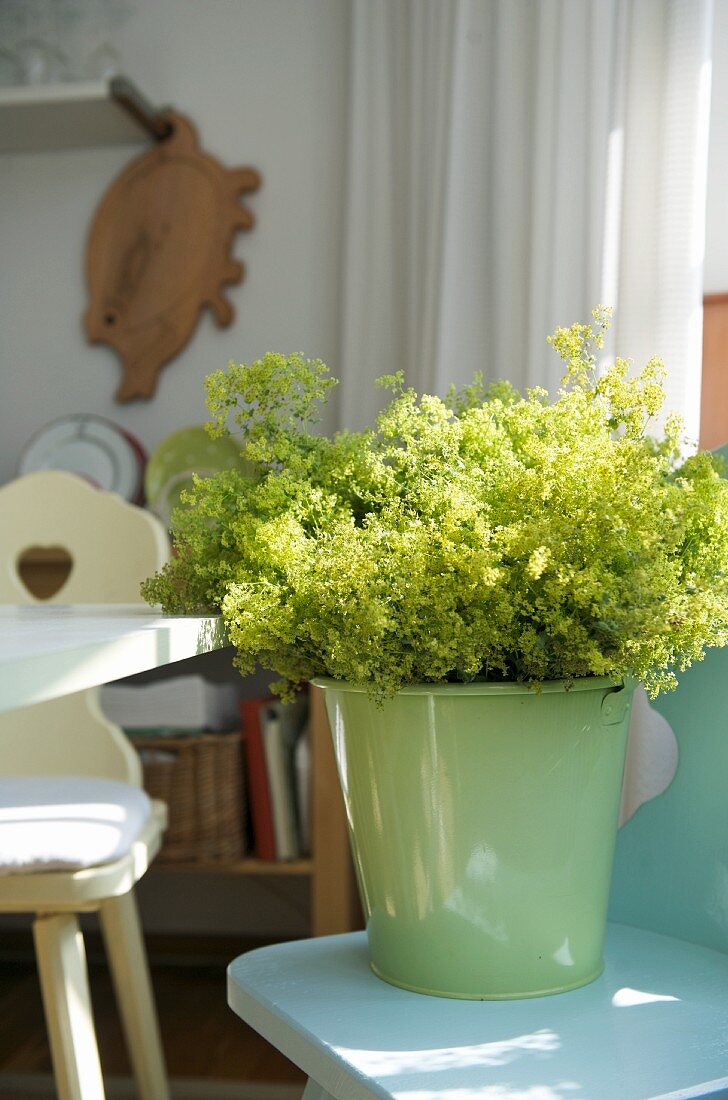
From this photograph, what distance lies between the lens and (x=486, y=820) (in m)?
0.51

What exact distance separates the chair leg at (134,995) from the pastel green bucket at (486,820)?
2.86 ft

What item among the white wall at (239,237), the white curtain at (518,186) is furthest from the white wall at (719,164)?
the white wall at (239,237)

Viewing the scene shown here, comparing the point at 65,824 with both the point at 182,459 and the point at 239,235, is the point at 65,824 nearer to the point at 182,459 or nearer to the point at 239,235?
the point at 182,459

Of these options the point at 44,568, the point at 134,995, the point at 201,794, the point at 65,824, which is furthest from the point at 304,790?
the point at 65,824

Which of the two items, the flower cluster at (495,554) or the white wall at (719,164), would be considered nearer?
the flower cluster at (495,554)

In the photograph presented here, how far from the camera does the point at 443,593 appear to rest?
47 cm

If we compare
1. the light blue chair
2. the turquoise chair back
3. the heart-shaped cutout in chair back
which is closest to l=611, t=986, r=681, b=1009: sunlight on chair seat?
the light blue chair

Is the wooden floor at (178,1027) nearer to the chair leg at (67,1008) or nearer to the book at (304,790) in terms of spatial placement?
Answer: the book at (304,790)

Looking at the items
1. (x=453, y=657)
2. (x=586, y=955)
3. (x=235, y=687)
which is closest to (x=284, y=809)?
(x=235, y=687)

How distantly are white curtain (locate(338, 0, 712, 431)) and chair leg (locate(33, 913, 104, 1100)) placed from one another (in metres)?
1.05

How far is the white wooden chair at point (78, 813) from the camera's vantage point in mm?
1014

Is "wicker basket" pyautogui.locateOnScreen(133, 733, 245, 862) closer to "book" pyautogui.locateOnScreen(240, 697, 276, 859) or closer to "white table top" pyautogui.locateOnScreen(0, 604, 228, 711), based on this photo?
"book" pyautogui.locateOnScreen(240, 697, 276, 859)

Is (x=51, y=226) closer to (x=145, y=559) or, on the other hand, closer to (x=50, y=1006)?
(x=145, y=559)

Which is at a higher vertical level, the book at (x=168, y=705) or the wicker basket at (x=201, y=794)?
the book at (x=168, y=705)
